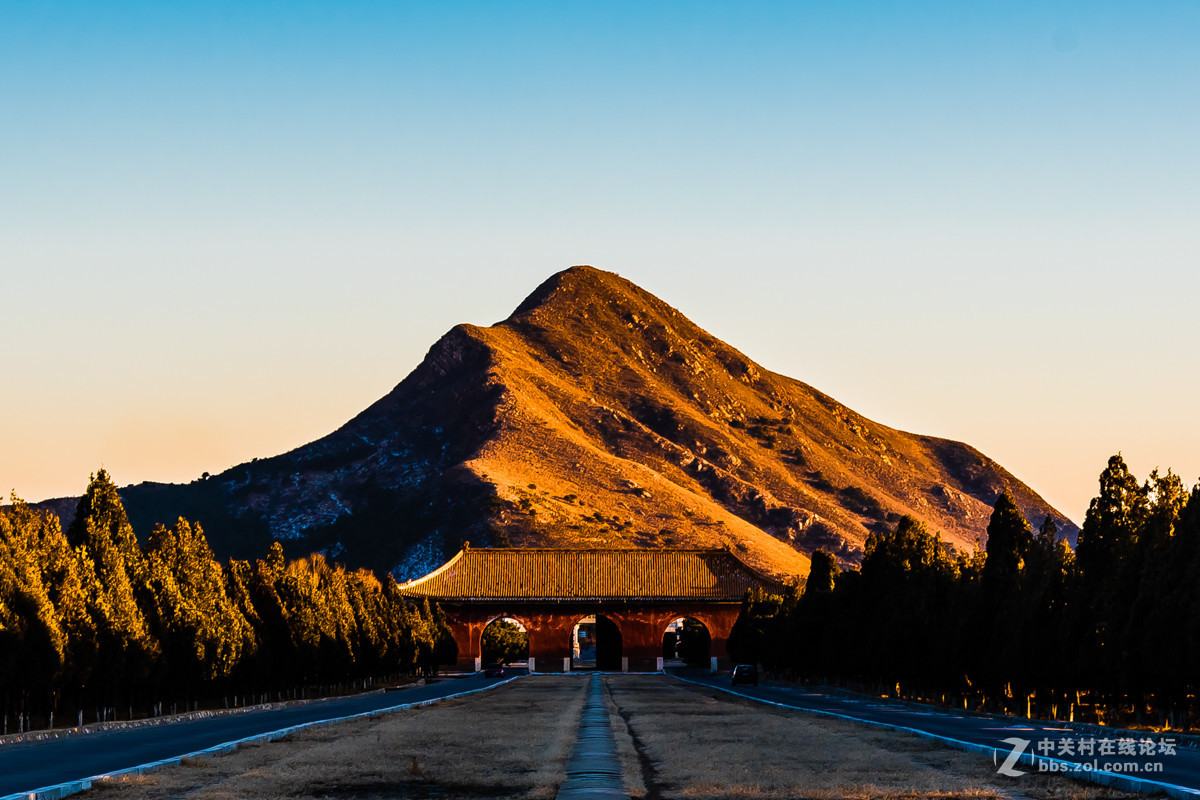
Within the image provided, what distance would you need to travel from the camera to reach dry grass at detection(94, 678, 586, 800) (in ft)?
53.2

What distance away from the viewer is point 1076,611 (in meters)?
34.3

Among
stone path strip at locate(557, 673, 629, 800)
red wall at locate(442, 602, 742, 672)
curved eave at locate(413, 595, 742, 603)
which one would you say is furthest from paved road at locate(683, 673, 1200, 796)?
red wall at locate(442, 602, 742, 672)

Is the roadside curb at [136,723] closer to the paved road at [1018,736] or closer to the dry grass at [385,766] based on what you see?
the dry grass at [385,766]

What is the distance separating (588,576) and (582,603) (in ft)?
16.3

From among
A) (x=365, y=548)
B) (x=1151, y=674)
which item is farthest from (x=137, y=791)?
(x=365, y=548)

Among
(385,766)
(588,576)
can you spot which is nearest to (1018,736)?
(385,766)

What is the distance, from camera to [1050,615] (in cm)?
3594

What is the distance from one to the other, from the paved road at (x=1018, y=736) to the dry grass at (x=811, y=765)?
1.12 metres

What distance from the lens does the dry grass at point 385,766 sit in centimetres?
1620

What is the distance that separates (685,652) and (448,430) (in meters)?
87.3

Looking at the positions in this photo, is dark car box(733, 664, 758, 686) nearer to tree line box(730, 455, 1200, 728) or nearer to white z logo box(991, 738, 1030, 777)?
tree line box(730, 455, 1200, 728)

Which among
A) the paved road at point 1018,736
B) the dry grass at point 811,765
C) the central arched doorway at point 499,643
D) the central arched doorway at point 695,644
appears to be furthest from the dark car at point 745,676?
the central arched doorway at point 499,643

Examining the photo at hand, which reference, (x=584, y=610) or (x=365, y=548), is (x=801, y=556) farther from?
(x=584, y=610)

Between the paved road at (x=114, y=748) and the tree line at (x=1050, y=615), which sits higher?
the tree line at (x=1050, y=615)
